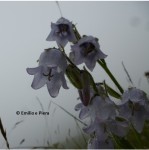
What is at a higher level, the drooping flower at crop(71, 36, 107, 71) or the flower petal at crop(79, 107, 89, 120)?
the drooping flower at crop(71, 36, 107, 71)

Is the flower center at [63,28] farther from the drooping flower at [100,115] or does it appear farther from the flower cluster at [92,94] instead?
the drooping flower at [100,115]

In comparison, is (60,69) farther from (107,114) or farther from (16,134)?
(16,134)

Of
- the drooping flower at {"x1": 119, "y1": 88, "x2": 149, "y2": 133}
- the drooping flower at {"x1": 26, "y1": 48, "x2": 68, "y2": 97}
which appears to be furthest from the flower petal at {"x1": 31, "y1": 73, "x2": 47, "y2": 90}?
the drooping flower at {"x1": 119, "y1": 88, "x2": 149, "y2": 133}

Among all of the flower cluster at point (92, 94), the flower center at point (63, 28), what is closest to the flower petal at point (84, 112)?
the flower cluster at point (92, 94)

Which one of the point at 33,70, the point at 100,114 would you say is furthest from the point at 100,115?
the point at 33,70

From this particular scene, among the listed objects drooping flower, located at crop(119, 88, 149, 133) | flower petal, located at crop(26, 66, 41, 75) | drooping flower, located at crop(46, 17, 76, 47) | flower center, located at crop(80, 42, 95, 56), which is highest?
drooping flower, located at crop(46, 17, 76, 47)

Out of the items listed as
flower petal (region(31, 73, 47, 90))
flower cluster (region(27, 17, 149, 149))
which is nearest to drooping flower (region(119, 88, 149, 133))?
flower cluster (region(27, 17, 149, 149))

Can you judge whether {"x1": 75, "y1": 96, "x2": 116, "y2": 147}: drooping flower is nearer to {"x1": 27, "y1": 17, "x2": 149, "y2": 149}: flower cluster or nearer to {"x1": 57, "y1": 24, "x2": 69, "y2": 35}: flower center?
{"x1": 27, "y1": 17, "x2": 149, "y2": 149}: flower cluster

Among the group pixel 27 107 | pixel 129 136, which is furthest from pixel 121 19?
pixel 129 136
